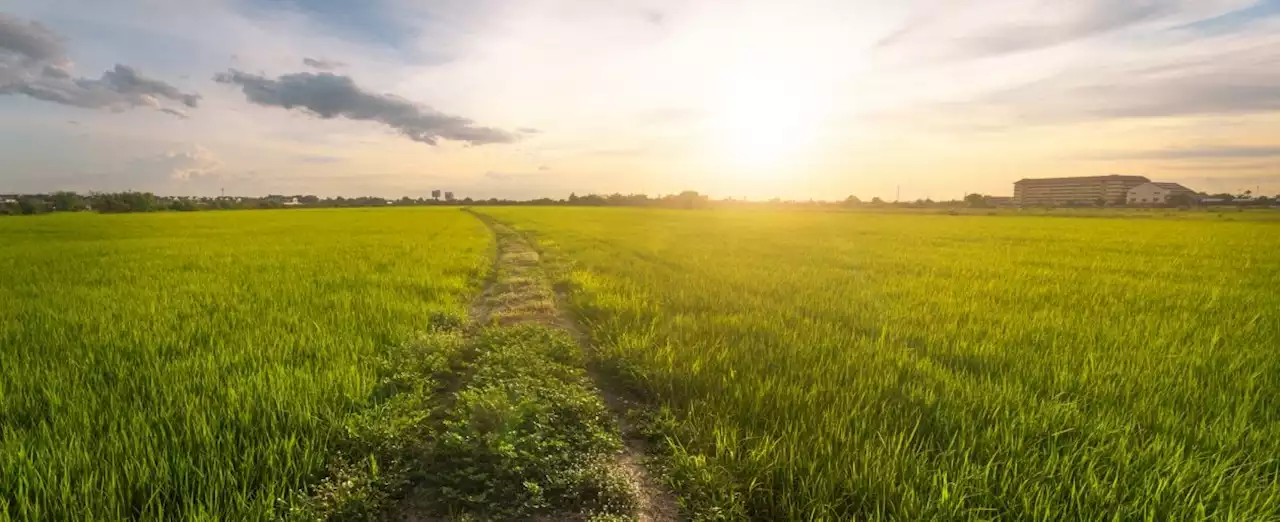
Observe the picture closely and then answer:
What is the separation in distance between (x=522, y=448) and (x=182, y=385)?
10.6ft

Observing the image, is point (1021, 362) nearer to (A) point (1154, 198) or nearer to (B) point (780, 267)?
(B) point (780, 267)

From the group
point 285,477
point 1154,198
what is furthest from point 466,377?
point 1154,198

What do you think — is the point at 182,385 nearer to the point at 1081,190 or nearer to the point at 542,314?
the point at 542,314

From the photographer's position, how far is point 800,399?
4.39 meters

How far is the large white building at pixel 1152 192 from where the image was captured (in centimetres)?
15875

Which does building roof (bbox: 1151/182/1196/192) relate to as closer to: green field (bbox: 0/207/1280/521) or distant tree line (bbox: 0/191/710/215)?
distant tree line (bbox: 0/191/710/215)

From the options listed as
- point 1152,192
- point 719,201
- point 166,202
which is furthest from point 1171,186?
point 166,202

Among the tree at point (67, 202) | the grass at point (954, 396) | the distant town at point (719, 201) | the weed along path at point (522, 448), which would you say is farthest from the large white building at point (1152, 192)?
the tree at point (67, 202)

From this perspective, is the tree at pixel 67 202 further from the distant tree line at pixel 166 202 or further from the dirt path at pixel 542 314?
the dirt path at pixel 542 314

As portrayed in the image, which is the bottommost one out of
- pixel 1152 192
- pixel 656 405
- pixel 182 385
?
pixel 656 405

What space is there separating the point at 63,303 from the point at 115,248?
14.4 m

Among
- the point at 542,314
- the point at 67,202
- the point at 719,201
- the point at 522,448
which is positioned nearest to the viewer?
the point at 522,448

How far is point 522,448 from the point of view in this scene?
11.8 feet

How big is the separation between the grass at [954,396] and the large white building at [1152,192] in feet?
684
